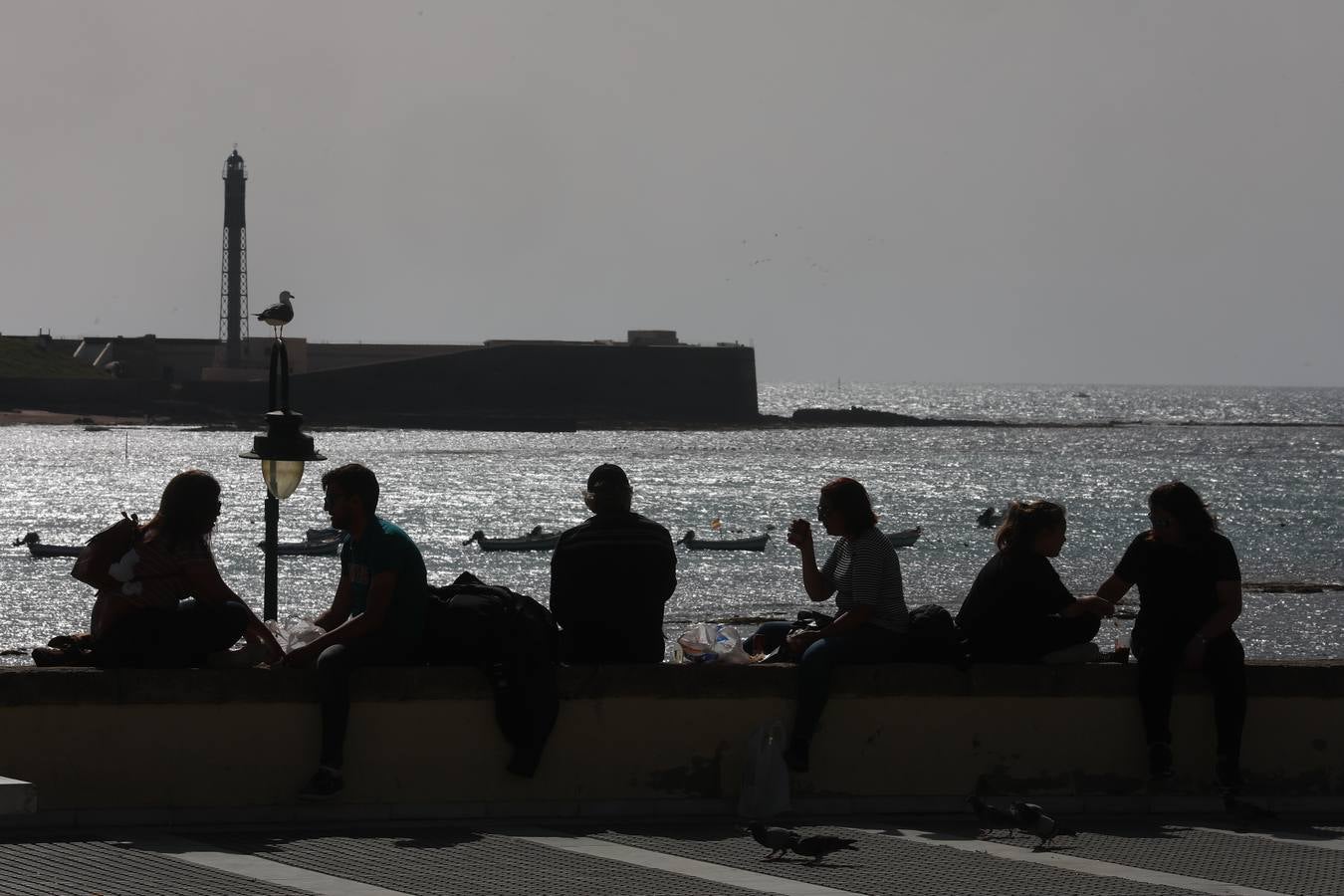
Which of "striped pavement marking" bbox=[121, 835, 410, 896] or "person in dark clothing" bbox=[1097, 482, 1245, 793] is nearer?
"striped pavement marking" bbox=[121, 835, 410, 896]

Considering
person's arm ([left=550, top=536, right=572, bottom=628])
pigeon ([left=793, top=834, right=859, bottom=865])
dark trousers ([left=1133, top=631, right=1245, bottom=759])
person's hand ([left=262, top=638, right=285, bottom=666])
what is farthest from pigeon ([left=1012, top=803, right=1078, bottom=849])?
person's hand ([left=262, top=638, right=285, bottom=666])

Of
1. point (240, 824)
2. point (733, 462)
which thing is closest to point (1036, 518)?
point (240, 824)

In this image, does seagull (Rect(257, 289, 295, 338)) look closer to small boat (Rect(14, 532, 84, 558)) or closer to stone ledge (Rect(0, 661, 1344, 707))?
stone ledge (Rect(0, 661, 1344, 707))

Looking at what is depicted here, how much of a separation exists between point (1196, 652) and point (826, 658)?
1379 millimetres

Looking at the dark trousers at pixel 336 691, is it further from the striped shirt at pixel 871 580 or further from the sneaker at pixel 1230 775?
the sneaker at pixel 1230 775

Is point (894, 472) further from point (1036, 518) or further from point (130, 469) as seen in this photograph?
point (1036, 518)

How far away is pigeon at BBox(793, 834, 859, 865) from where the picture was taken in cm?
574

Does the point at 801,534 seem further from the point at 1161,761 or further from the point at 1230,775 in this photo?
the point at 1230,775

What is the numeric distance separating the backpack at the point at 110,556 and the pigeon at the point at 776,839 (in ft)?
7.61

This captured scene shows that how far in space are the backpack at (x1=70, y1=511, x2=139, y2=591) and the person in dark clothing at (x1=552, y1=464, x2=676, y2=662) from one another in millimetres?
1498

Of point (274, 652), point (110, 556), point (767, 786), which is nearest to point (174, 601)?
point (110, 556)

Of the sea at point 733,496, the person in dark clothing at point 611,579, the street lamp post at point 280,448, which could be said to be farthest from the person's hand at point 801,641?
the sea at point 733,496

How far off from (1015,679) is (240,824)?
9.19 ft

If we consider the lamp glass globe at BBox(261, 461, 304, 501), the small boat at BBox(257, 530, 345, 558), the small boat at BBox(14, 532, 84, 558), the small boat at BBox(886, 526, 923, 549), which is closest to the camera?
the lamp glass globe at BBox(261, 461, 304, 501)
